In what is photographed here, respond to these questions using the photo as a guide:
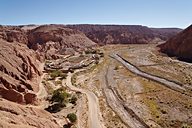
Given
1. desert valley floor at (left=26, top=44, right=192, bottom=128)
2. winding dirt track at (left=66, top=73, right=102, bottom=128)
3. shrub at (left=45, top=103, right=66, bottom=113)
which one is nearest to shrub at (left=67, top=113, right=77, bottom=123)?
desert valley floor at (left=26, top=44, right=192, bottom=128)

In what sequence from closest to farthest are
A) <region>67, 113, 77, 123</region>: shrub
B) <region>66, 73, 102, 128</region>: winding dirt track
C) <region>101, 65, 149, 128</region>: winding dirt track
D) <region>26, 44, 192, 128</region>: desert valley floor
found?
<region>66, 73, 102, 128</region>: winding dirt track → <region>67, 113, 77, 123</region>: shrub → <region>101, 65, 149, 128</region>: winding dirt track → <region>26, 44, 192, 128</region>: desert valley floor

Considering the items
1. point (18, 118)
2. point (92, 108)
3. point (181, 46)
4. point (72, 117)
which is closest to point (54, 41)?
point (181, 46)

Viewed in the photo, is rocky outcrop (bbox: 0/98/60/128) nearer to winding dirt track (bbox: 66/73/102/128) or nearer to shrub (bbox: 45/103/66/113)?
winding dirt track (bbox: 66/73/102/128)

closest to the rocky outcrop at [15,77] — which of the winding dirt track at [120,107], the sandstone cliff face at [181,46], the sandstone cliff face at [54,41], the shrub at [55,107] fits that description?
the shrub at [55,107]

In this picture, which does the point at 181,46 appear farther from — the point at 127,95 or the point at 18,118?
the point at 18,118

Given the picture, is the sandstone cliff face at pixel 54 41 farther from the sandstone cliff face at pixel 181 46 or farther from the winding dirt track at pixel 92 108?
the winding dirt track at pixel 92 108

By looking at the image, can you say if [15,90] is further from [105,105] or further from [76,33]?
[76,33]
